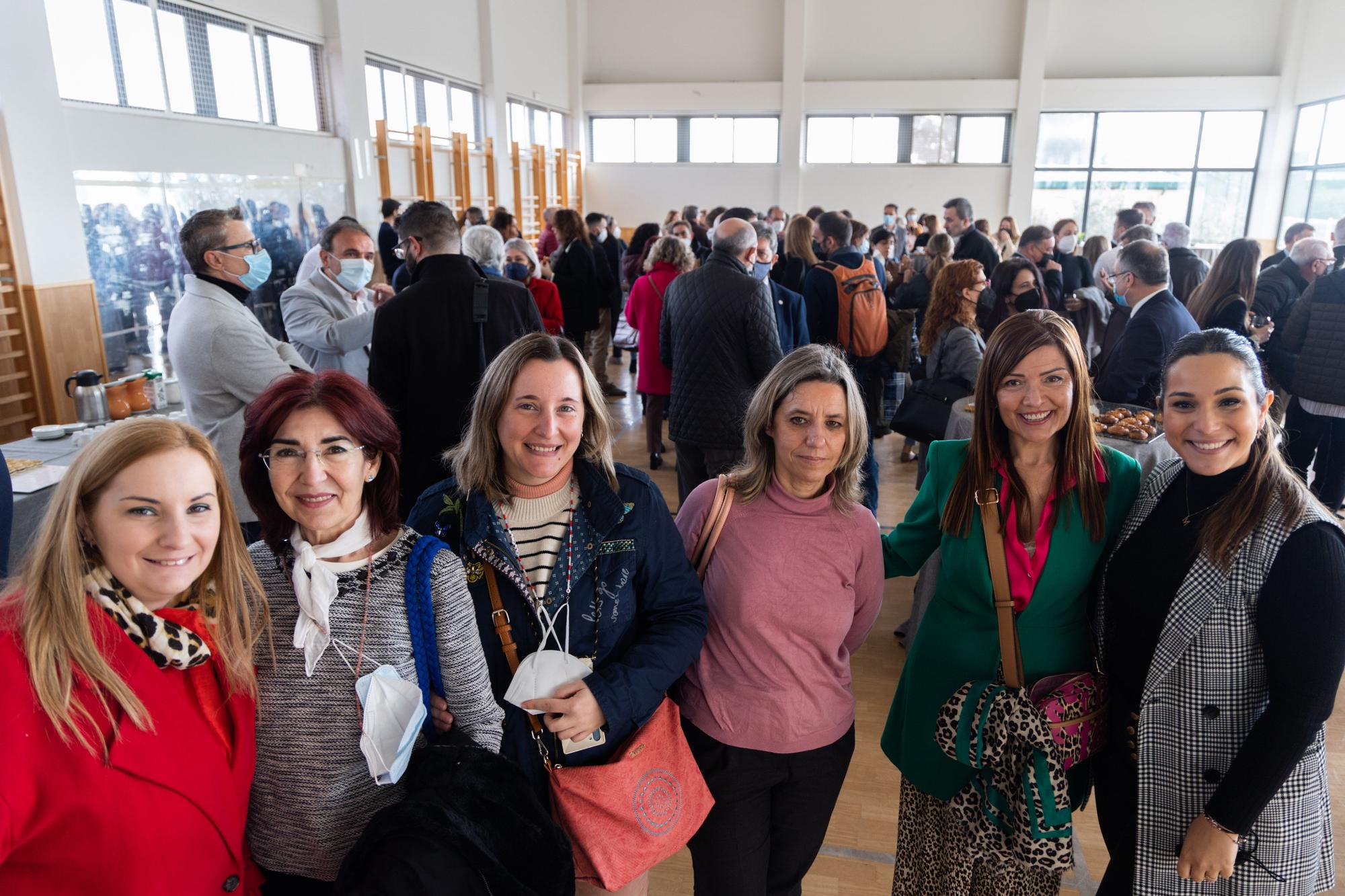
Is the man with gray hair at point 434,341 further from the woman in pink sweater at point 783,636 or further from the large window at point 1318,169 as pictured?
the large window at point 1318,169

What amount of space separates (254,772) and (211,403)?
1.90 m

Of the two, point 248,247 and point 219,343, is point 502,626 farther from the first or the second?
point 248,247

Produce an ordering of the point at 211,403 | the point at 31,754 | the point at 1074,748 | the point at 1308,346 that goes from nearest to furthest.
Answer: the point at 31,754
the point at 1074,748
the point at 211,403
the point at 1308,346

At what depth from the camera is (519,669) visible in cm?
152

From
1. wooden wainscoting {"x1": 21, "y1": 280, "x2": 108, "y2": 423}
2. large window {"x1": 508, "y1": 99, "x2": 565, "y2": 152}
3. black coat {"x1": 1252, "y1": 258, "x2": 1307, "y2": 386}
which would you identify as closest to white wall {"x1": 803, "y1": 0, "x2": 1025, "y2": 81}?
large window {"x1": 508, "y1": 99, "x2": 565, "y2": 152}

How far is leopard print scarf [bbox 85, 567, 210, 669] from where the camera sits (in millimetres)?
1169

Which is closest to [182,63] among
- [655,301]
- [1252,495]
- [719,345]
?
[655,301]

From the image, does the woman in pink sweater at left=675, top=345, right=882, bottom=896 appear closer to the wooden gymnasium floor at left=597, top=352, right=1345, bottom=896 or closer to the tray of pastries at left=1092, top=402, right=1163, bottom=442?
the wooden gymnasium floor at left=597, top=352, right=1345, bottom=896

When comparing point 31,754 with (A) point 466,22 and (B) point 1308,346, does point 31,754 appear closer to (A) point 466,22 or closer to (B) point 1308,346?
(B) point 1308,346

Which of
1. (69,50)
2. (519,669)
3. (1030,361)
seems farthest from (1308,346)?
(69,50)

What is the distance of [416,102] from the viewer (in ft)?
35.5

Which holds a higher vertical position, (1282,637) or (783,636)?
(1282,637)

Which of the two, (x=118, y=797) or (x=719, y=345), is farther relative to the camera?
(x=719, y=345)

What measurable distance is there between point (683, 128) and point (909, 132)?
4544 millimetres
